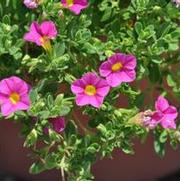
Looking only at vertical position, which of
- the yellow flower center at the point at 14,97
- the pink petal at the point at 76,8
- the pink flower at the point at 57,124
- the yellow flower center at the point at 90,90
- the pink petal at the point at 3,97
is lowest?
the pink flower at the point at 57,124

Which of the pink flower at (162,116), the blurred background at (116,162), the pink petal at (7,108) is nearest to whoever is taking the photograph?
the pink petal at (7,108)

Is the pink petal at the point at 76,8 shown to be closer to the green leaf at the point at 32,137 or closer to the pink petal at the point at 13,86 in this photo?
the pink petal at the point at 13,86

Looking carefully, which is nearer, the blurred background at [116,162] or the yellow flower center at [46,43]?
the yellow flower center at [46,43]

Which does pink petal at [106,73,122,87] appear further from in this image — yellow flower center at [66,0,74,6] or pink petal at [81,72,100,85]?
yellow flower center at [66,0,74,6]

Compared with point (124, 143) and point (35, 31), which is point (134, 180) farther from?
point (35, 31)

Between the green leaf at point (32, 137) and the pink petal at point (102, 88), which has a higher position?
the pink petal at point (102, 88)

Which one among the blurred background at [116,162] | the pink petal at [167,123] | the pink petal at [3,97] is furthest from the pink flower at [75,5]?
the blurred background at [116,162]

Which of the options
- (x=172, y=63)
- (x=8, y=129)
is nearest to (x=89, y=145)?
(x=172, y=63)
